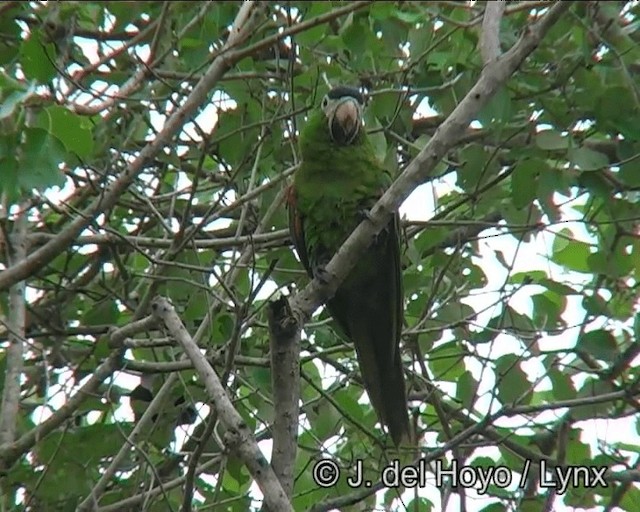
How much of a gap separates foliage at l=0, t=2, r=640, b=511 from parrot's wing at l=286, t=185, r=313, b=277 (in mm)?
114

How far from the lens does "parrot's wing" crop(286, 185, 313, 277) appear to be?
164 inches

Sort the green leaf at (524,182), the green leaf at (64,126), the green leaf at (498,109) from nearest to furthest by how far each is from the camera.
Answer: the green leaf at (64,126) < the green leaf at (498,109) < the green leaf at (524,182)

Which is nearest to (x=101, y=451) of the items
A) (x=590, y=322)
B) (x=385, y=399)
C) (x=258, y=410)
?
(x=258, y=410)

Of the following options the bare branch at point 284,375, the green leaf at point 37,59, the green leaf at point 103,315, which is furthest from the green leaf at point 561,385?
the green leaf at point 37,59

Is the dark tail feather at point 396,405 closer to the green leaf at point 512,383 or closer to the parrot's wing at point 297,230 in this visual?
the green leaf at point 512,383

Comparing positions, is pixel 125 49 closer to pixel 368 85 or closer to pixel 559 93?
pixel 368 85

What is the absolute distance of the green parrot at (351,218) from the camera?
4070 mm

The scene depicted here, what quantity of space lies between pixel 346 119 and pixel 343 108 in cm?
5

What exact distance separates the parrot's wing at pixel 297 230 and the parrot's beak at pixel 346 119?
309 millimetres

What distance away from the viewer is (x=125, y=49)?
411 centimetres

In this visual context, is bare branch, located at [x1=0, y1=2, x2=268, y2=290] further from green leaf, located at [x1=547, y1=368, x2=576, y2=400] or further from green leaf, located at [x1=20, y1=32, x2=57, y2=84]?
green leaf, located at [x1=547, y1=368, x2=576, y2=400]

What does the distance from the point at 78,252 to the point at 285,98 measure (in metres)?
1.17

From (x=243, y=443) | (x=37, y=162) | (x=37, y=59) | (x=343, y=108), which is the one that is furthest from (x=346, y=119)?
(x=243, y=443)

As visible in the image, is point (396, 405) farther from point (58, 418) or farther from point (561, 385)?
point (58, 418)
